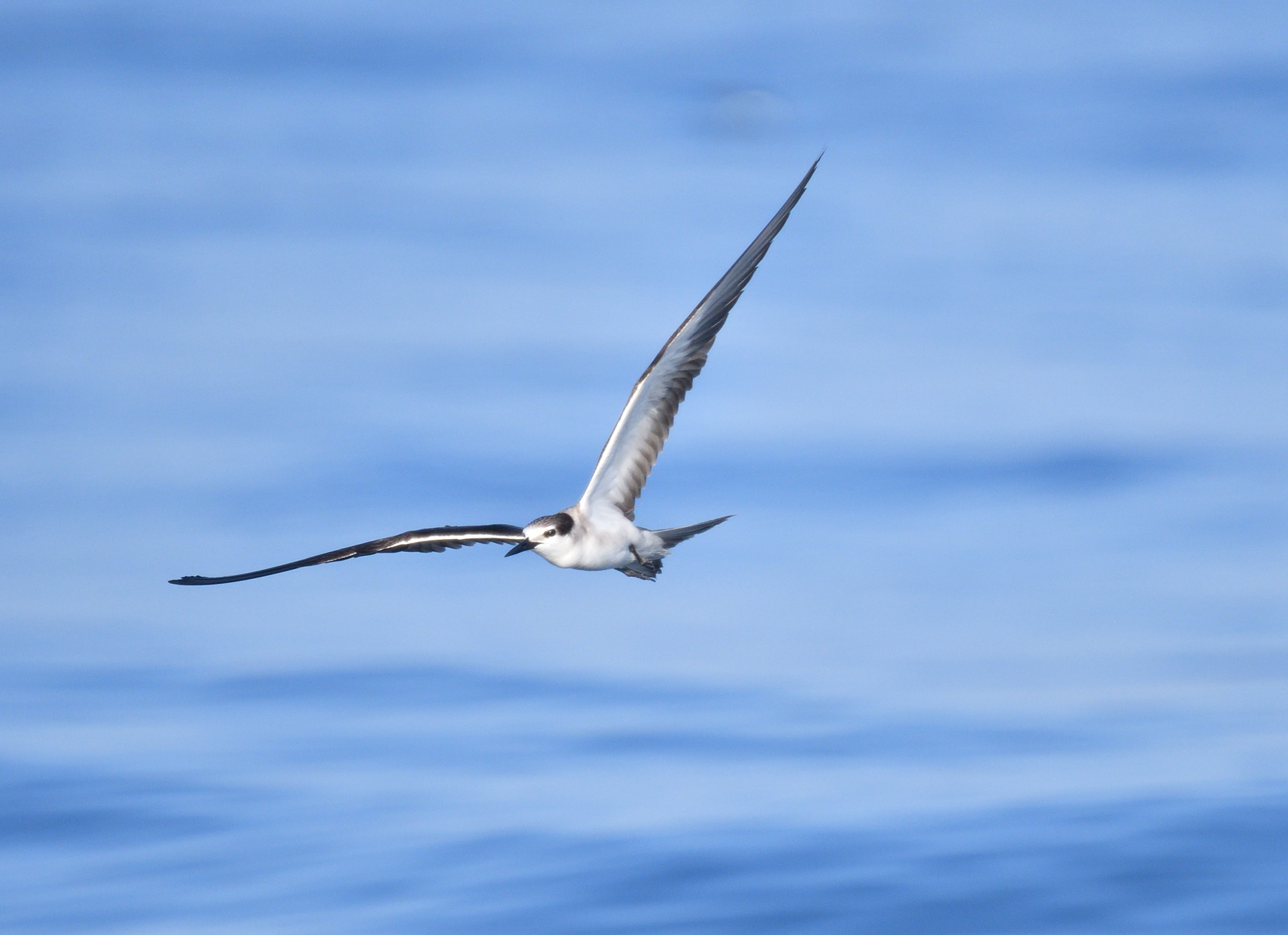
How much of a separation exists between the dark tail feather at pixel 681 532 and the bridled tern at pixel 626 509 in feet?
0.03

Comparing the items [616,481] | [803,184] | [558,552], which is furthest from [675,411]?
[803,184]

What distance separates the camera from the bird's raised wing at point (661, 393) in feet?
45.9

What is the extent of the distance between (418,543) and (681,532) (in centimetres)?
270

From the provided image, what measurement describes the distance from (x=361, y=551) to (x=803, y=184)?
5.72 m

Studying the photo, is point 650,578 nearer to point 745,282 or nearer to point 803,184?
point 745,282

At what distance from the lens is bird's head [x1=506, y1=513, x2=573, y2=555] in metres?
14.3

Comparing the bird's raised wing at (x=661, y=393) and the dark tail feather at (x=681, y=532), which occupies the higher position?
the bird's raised wing at (x=661, y=393)

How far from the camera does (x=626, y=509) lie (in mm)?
15398

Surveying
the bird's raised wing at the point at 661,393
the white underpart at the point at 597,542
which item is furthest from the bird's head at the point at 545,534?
the bird's raised wing at the point at 661,393

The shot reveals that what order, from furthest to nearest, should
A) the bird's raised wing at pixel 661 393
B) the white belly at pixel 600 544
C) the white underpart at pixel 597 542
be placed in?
the white belly at pixel 600 544, the white underpart at pixel 597 542, the bird's raised wing at pixel 661 393

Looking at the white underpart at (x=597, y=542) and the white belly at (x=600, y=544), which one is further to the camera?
the white belly at (x=600, y=544)

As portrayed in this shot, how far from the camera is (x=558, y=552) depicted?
14.5 metres

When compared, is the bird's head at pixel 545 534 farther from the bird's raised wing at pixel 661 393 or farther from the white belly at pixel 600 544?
the bird's raised wing at pixel 661 393

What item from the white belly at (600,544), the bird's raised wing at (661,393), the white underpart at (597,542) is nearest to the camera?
the bird's raised wing at (661,393)
